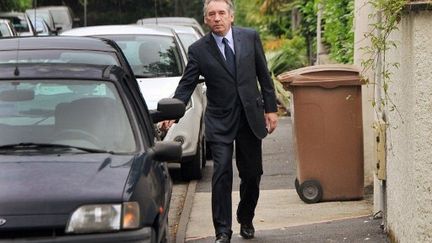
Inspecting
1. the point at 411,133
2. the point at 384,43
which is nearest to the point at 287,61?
the point at 384,43

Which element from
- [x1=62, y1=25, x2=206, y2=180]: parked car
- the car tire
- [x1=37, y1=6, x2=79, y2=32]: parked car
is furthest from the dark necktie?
[x1=37, y1=6, x2=79, y2=32]: parked car

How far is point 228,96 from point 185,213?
1.86 meters

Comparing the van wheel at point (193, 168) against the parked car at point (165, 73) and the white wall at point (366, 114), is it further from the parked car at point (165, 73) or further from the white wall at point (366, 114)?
the white wall at point (366, 114)

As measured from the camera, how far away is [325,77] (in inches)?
352

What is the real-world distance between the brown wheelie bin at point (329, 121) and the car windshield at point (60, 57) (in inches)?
94.7

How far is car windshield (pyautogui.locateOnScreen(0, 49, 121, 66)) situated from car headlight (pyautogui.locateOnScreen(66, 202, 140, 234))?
182 centimetres

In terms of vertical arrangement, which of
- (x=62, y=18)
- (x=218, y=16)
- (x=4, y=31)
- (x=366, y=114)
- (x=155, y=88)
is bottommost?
(x=62, y=18)

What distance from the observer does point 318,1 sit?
51.6 ft

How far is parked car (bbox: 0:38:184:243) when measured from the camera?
510 centimetres

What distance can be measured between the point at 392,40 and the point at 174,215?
289 cm

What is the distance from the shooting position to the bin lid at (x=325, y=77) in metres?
8.89

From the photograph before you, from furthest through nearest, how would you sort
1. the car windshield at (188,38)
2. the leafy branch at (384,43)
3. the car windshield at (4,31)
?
the car windshield at (4,31) → the car windshield at (188,38) → the leafy branch at (384,43)

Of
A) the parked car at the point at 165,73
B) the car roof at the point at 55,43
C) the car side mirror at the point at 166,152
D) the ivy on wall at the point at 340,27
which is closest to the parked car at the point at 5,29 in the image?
the parked car at the point at 165,73

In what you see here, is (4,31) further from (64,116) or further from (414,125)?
(414,125)
